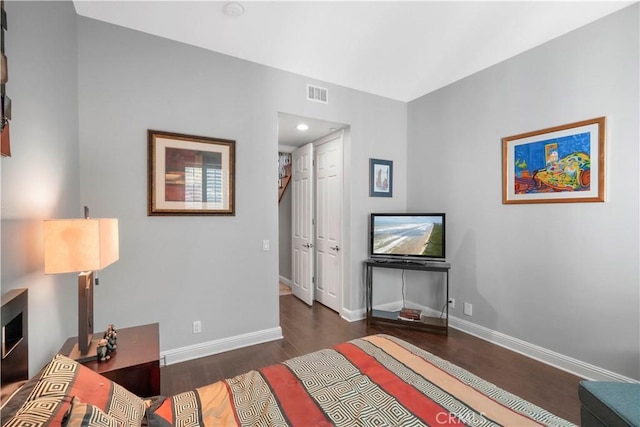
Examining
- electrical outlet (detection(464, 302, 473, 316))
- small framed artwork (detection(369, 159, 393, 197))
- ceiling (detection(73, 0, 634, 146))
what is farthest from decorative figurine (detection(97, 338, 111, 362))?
electrical outlet (detection(464, 302, 473, 316))

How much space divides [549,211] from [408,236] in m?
1.31

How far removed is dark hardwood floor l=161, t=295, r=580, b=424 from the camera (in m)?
2.15

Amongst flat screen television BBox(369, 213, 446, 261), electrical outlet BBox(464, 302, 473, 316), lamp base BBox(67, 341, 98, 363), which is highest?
flat screen television BBox(369, 213, 446, 261)

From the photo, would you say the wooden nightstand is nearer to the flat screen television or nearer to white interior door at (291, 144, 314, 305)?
the flat screen television

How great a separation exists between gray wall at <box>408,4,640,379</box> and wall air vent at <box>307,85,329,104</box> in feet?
4.41

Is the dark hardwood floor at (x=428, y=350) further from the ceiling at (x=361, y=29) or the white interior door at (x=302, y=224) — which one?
the ceiling at (x=361, y=29)

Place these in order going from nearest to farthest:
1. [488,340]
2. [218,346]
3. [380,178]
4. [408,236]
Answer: [218,346] → [488,340] → [408,236] → [380,178]

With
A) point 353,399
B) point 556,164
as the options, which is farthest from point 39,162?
point 556,164

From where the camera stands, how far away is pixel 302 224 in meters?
4.45

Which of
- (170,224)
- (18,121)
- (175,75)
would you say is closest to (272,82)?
(175,75)

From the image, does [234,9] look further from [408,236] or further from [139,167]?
[408,236]

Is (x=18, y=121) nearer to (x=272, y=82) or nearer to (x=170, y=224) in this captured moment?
(x=170, y=224)

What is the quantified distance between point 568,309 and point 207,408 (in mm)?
2868

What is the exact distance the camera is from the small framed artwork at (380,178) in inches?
144
